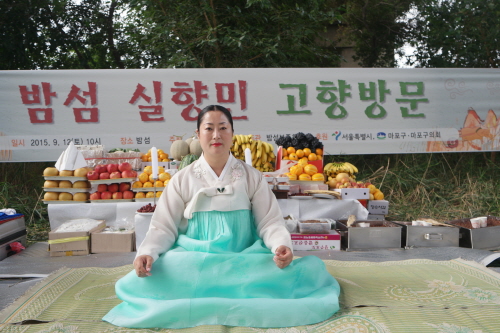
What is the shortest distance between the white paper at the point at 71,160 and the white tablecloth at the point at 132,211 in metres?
0.42

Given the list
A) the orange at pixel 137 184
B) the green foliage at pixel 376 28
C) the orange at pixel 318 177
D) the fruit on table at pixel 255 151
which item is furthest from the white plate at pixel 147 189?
the green foliage at pixel 376 28

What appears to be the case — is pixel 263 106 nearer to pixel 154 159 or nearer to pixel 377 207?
pixel 377 207

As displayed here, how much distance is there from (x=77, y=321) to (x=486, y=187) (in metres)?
6.32

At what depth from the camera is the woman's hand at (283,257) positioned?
1921 mm

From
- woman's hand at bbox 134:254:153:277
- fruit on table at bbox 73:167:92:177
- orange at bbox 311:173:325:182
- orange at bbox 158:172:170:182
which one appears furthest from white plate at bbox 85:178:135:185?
woman's hand at bbox 134:254:153:277

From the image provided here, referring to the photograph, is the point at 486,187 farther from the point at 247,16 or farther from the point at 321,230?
the point at 247,16

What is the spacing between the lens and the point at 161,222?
2.15 m

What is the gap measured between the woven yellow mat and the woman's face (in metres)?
0.96

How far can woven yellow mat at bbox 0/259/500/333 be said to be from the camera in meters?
1.86

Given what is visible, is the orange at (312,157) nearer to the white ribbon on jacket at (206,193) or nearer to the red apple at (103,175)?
the red apple at (103,175)

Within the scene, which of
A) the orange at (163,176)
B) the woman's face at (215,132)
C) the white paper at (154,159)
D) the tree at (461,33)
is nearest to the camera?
the woman's face at (215,132)

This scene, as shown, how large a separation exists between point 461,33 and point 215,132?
275 inches

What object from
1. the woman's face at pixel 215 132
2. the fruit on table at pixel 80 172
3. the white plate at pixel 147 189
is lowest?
the white plate at pixel 147 189

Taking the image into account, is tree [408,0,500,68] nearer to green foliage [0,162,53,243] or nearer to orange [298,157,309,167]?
orange [298,157,309,167]
